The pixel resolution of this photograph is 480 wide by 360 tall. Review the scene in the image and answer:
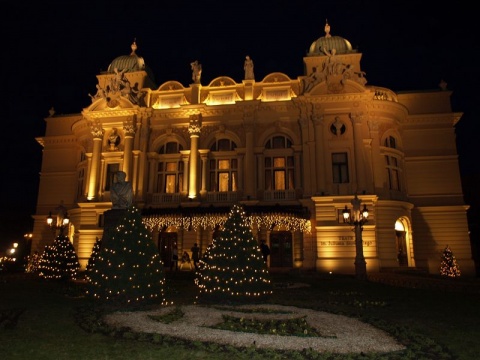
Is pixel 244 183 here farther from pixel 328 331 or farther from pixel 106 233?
pixel 328 331

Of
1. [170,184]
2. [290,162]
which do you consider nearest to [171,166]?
[170,184]

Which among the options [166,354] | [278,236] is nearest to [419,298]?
[166,354]

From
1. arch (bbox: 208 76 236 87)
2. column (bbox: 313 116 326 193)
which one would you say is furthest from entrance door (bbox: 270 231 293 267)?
arch (bbox: 208 76 236 87)

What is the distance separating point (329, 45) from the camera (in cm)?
3516

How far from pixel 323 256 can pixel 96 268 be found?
756 inches

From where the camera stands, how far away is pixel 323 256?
29.2 metres

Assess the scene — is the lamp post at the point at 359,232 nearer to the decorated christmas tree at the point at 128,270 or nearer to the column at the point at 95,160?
the decorated christmas tree at the point at 128,270

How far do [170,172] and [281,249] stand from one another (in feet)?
36.8

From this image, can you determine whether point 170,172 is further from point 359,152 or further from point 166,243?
point 359,152

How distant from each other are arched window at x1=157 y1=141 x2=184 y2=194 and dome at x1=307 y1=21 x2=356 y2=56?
565 inches

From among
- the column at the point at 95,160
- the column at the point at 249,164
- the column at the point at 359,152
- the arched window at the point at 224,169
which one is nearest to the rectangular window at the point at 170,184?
the arched window at the point at 224,169

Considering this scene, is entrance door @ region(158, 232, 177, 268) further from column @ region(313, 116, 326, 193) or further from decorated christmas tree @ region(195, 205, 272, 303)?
decorated christmas tree @ region(195, 205, 272, 303)

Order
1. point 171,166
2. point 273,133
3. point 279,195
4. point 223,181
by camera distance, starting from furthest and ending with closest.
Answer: point 171,166 → point 223,181 → point 273,133 → point 279,195

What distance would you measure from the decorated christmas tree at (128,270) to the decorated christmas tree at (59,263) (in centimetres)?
845
